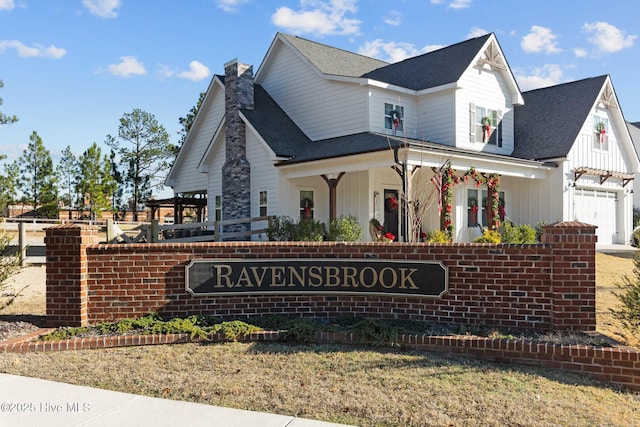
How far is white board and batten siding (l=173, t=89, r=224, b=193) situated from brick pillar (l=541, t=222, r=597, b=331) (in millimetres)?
18237

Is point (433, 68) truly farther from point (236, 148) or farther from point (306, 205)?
point (236, 148)

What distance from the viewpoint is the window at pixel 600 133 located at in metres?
22.3

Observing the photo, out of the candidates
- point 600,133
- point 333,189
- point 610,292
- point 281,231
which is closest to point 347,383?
point 610,292

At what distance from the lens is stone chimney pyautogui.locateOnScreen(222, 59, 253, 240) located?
64.6 ft

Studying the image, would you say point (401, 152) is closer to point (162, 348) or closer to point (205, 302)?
point (205, 302)

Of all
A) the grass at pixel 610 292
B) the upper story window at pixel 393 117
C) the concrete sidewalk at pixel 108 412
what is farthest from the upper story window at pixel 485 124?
the concrete sidewalk at pixel 108 412

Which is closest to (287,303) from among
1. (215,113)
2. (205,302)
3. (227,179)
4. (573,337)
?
(205,302)

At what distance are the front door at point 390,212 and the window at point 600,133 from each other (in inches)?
392

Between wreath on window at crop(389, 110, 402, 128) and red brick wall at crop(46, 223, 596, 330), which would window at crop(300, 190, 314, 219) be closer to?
wreath on window at crop(389, 110, 402, 128)

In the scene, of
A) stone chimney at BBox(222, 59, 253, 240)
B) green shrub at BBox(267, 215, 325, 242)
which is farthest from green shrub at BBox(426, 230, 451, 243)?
stone chimney at BBox(222, 59, 253, 240)

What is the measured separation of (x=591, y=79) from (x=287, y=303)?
20635mm

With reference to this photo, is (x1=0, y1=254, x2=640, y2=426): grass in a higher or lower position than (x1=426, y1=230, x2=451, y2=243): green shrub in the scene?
lower

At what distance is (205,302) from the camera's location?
775 centimetres

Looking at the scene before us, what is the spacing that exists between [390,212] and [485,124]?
17.7ft
